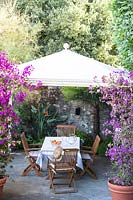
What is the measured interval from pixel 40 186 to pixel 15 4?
9.31 meters

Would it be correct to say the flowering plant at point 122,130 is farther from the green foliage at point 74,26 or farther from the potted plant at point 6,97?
the green foliage at point 74,26

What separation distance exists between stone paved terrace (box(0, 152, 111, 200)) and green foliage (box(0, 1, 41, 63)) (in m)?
5.73

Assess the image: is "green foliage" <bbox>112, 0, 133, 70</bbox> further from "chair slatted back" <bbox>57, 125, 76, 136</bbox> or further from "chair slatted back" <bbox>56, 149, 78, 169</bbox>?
"chair slatted back" <bbox>57, 125, 76, 136</bbox>

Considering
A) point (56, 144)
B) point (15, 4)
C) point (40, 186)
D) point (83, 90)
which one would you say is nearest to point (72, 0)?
point (15, 4)

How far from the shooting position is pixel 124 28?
6.64 metres

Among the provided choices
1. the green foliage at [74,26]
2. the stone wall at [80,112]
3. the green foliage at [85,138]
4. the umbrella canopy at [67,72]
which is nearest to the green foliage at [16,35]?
the green foliage at [74,26]

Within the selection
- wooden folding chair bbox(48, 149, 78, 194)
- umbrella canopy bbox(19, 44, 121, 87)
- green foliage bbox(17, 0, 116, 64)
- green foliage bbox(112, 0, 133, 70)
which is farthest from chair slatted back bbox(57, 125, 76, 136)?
green foliage bbox(17, 0, 116, 64)

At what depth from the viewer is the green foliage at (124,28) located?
21.4 ft

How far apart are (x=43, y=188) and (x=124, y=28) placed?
11.4ft

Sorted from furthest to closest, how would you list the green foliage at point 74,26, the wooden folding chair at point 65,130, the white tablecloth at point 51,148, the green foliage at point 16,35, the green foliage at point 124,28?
the green foliage at point 74,26
the green foliage at point 16,35
the wooden folding chair at point 65,130
the white tablecloth at point 51,148
the green foliage at point 124,28

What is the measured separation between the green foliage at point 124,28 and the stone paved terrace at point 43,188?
2.49 metres

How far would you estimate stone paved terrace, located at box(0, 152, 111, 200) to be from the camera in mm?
6777

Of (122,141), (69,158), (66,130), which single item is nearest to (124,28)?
(122,141)

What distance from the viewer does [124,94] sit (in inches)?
240
